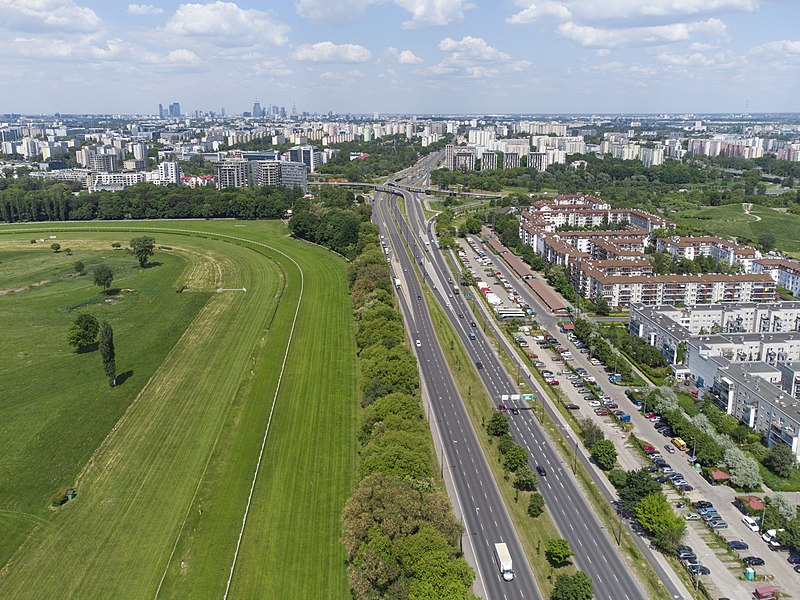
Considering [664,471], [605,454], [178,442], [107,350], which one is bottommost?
[664,471]

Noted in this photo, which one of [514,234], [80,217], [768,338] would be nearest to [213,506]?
[768,338]

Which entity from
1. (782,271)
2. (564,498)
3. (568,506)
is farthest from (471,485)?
(782,271)

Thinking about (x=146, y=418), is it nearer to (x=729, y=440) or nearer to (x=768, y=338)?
(x=729, y=440)

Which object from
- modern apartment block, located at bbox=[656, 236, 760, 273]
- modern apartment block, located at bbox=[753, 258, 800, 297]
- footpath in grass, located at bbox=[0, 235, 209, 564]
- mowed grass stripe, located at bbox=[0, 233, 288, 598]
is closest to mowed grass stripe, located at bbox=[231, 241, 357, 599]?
mowed grass stripe, located at bbox=[0, 233, 288, 598]

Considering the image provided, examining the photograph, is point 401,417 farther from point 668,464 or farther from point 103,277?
point 103,277

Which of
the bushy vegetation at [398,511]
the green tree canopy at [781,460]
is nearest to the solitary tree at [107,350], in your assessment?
the bushy vegetation at [398,511]

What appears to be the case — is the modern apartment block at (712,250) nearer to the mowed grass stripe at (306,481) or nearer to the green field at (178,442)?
the green field at (178,442)
